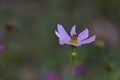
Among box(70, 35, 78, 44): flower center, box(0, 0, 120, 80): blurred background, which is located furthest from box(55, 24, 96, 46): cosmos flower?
box(0, 0, 120, 80): blurred background

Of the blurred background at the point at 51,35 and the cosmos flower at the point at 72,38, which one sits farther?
the blurred background at the point at 51,35

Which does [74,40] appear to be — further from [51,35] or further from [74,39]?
[51,35]

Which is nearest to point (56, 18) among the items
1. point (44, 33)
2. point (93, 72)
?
point (44, 33)

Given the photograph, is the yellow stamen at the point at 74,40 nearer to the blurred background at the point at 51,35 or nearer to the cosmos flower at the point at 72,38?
the cosmos flower at the point at 72,38

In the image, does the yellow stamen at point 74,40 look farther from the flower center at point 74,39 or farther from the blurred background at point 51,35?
the blurred background at point 51,35

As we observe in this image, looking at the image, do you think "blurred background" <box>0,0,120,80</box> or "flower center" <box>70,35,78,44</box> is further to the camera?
"blurred background" <box>0,0,120,80</box>

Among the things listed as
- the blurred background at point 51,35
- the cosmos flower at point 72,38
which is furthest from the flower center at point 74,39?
the blurred background at point 51,35

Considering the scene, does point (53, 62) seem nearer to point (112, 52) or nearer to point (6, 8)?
point (112, 52)

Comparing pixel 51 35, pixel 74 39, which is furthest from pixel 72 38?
pixel 51 35

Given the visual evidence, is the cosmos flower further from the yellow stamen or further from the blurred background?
the blurred background
